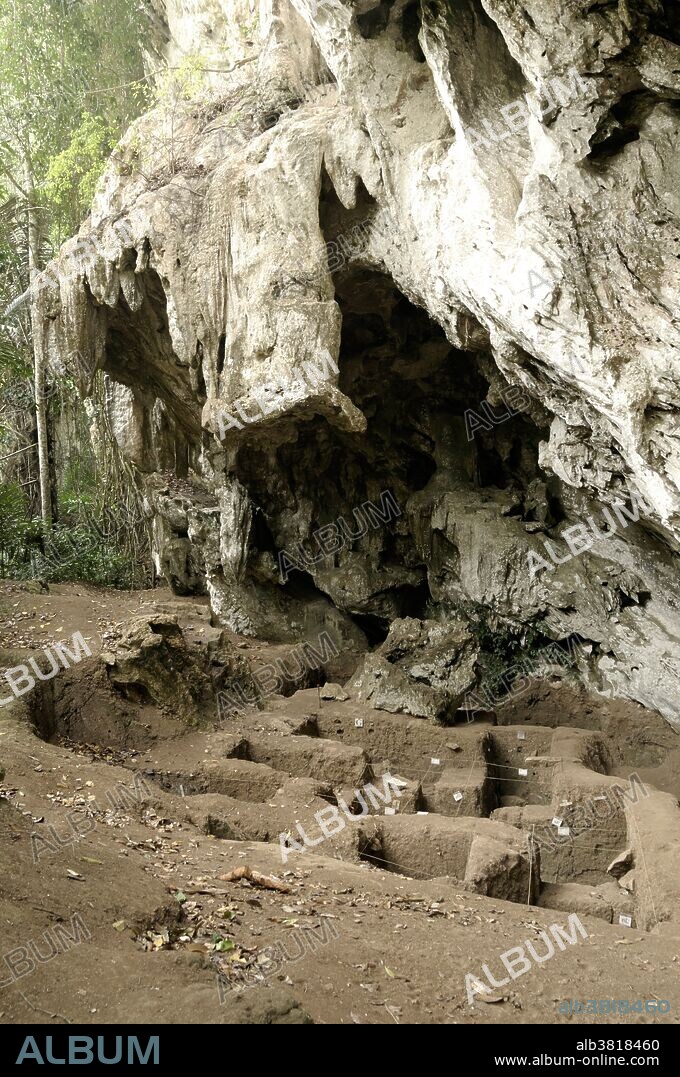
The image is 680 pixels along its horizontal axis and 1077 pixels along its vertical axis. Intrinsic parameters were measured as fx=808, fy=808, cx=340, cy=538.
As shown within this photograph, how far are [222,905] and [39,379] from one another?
39.1 feet

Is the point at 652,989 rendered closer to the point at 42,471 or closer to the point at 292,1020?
the point at 292,1020

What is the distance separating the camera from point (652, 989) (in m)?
4.61

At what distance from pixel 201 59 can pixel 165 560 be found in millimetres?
7852

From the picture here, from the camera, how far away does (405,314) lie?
1126cm

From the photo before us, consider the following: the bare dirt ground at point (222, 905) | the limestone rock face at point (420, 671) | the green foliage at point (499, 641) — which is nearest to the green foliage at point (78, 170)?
the limestone rock face at point (420, 671)

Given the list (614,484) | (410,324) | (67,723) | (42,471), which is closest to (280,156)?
(410,324)

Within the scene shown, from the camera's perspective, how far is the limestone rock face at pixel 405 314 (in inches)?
238

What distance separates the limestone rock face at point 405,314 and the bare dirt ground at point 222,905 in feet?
11.0

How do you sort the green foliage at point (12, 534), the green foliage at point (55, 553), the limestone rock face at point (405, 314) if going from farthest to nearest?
the green foliage at point (55, 553), the green foliage at point (12, 534), the limestone rock face at point (405, 314)

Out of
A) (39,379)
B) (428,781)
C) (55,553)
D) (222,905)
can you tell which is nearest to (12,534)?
(55,553)

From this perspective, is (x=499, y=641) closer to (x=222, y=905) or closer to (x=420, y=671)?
(x=420, y=671)

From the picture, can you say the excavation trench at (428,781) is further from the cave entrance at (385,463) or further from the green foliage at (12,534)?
the green foliage at (12,534)

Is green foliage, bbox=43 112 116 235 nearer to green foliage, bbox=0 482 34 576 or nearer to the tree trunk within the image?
the tree trunk

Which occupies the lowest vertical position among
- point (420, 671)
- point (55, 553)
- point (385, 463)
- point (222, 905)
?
point (420, 671)
